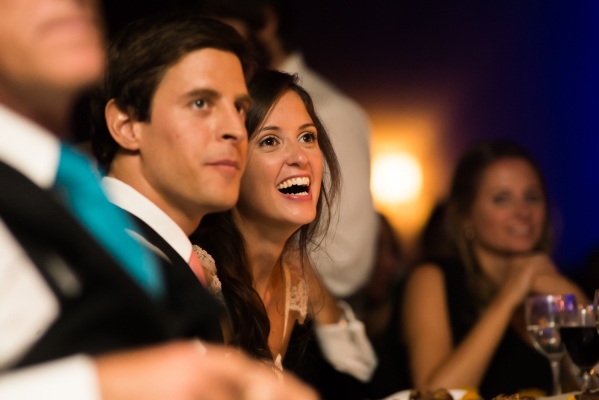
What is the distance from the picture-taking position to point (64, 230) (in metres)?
0.58

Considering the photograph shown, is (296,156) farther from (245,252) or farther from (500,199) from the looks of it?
(500,199)

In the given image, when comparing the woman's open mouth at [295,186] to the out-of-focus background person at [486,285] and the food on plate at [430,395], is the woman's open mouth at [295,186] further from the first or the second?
the out-of-focus background person at [486,285]

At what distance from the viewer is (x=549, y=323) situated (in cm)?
176

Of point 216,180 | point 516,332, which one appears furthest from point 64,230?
point 516,332

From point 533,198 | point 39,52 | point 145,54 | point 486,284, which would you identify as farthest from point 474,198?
point 39,52

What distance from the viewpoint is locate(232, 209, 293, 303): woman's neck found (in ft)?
5.37

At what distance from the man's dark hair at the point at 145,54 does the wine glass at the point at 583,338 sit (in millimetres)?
932

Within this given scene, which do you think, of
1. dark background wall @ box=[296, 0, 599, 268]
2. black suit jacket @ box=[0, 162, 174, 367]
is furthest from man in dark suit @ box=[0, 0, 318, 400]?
dark background wall @ box=[296, 0, 599, 268]

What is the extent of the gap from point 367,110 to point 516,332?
3180 mm

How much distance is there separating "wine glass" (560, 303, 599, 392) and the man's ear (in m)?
0.99

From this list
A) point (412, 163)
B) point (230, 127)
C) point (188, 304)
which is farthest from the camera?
point (412, 163)

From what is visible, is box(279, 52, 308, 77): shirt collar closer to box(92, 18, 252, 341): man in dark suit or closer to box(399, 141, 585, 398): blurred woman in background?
box(399, 141, 585, 398): blurred woman in background

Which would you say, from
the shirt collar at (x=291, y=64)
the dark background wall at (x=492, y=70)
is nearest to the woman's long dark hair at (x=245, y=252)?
the shirt collar at (x=291, y=64)

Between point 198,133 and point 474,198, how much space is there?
5.62 feet
